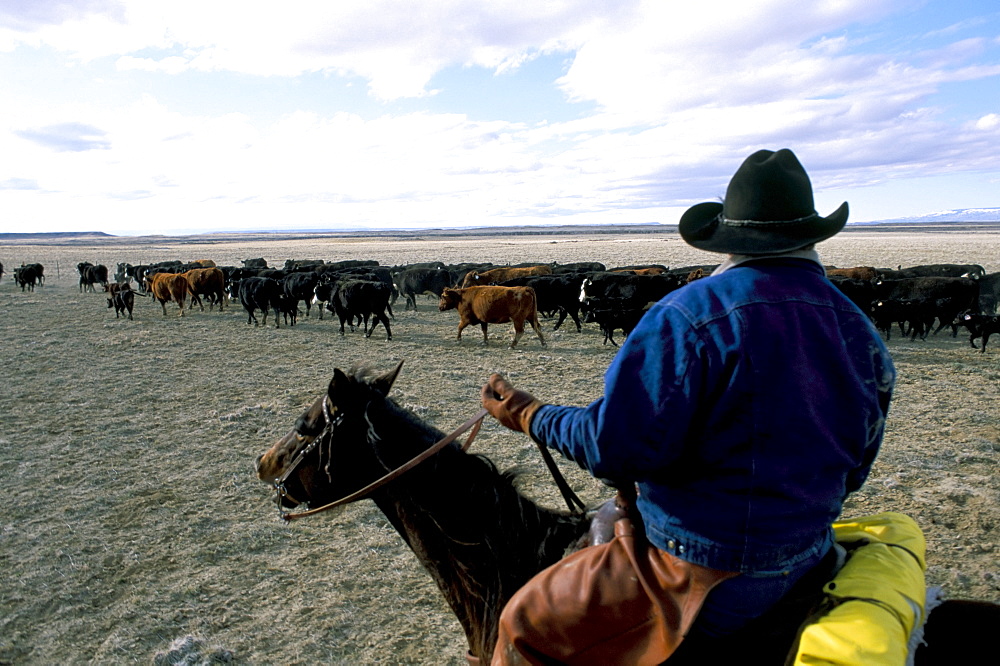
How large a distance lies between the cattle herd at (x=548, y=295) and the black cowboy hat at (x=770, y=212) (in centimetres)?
1174

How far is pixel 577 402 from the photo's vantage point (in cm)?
872

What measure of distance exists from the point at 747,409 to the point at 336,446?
5.46 ft

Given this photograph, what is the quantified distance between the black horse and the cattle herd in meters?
10.8

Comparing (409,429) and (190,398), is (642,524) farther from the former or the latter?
(190,398)

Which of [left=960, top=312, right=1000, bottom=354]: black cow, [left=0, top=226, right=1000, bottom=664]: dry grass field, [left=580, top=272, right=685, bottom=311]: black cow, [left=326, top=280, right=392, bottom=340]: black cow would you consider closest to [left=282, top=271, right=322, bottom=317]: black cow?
[left=326, top=280, right=392, bottom=340]: black cow

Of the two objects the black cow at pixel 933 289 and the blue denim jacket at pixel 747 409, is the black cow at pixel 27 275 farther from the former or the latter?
the blue denim jacket at pixel 747 409

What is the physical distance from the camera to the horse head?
243 cm

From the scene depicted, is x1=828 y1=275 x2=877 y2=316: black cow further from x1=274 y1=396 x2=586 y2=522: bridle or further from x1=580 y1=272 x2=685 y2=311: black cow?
x1=274 y1=396 x2=586 y2=522: bridle

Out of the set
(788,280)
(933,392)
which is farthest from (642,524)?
(933,392)

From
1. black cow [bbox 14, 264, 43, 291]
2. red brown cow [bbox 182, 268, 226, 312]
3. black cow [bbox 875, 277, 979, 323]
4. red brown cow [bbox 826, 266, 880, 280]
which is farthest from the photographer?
black cow [bbox 14, 264, 43, 291]

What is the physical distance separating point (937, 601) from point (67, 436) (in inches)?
321

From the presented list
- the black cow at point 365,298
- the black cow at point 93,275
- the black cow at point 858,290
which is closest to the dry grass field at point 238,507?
the black cow at point 858,290

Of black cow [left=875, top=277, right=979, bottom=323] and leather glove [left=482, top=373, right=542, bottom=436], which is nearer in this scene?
leather glove [left=482, top=373, right=542, bottom=436]

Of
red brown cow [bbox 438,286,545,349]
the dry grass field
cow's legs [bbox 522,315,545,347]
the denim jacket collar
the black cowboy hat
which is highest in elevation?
the black cowboy hat
